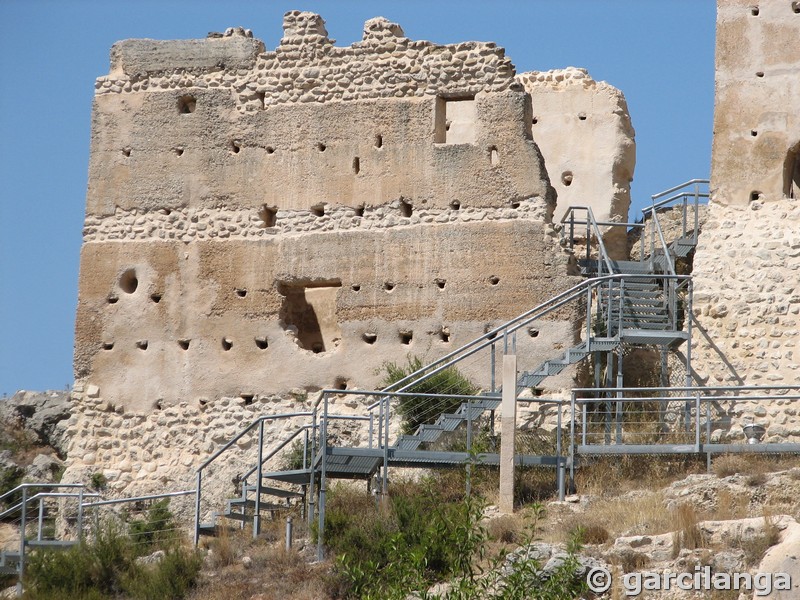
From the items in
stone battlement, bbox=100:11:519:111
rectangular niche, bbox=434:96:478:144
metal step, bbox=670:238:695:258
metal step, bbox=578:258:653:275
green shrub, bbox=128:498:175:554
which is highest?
stone battlement, bbox=100:11:519:111

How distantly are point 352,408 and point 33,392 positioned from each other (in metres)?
6.72

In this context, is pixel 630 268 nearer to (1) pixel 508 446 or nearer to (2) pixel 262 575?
(1) pixel 508 446

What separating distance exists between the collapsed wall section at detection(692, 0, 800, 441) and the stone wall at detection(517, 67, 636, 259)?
5.47m

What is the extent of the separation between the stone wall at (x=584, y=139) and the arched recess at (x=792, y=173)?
5.40m

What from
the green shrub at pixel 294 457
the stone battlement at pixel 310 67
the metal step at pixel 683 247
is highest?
the stone battlement at pixel 310 67

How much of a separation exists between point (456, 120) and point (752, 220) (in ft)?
19.0

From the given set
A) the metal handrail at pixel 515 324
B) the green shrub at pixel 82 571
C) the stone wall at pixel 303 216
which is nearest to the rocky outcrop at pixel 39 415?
the stone wall at pixel 303 216

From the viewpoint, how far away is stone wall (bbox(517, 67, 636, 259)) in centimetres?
2902

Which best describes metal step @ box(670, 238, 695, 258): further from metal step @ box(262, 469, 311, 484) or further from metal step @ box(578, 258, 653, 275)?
metal step @ box(262, 469, 311, 484)

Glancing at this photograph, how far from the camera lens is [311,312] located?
25.5m

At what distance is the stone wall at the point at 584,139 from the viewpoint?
→ 29016 millimetres

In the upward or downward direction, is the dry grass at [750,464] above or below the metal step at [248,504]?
above

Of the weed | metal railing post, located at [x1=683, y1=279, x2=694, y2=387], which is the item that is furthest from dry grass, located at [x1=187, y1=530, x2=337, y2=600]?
metal railing post, located at [x1=683, y1=279, x2=694, y2=387]

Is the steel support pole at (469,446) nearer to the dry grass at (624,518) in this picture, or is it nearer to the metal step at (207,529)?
the dry grass at (624,518)
